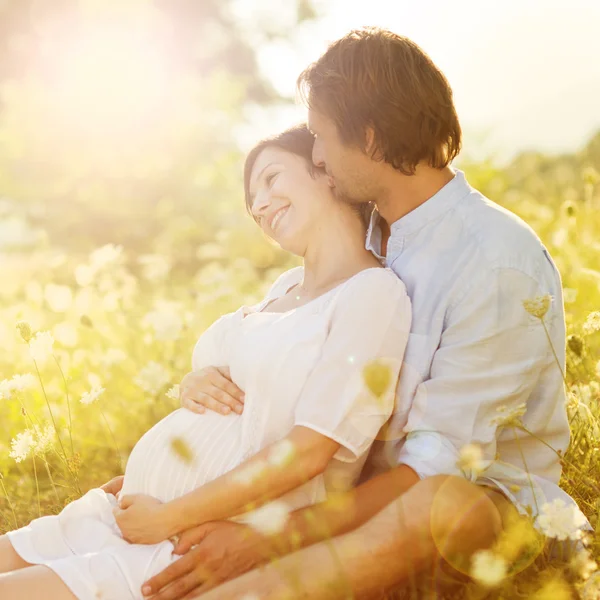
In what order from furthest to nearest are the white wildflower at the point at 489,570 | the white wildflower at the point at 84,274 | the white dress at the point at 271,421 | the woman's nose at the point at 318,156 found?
the white wildflower at the point at 84,274
the woman's nose at the point at 318,156
the white dress at the point at 271,421
the white wildflower at the point at 489,570

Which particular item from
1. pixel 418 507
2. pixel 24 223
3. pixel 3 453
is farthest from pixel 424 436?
pixel 24 223

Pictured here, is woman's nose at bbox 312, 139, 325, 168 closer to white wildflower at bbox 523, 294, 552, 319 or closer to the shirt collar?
the shirt collar

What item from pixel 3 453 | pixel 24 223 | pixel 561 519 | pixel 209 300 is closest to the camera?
pixel 561 519

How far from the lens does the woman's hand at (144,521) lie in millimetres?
1996

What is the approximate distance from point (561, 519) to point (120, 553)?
3.58ft

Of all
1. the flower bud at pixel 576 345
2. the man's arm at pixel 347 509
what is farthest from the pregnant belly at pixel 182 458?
the flower bud at pixel 576 345

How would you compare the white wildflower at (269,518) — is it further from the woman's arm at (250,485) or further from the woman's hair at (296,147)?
the woman's hair at (296,147)

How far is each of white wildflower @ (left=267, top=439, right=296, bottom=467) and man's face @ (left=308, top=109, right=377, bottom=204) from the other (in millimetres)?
900

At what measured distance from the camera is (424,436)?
2141 mm

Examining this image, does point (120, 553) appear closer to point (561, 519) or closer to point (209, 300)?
point (561, 519)

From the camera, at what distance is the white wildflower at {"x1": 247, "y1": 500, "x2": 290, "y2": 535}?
6.43 feet

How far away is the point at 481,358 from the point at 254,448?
0.69m

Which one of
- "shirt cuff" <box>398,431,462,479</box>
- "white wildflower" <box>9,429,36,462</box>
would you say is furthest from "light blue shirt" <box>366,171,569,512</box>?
"white wildflower" <box>9,429,36,462</box>

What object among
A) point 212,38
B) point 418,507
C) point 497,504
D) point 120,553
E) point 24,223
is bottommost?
point 497,504
